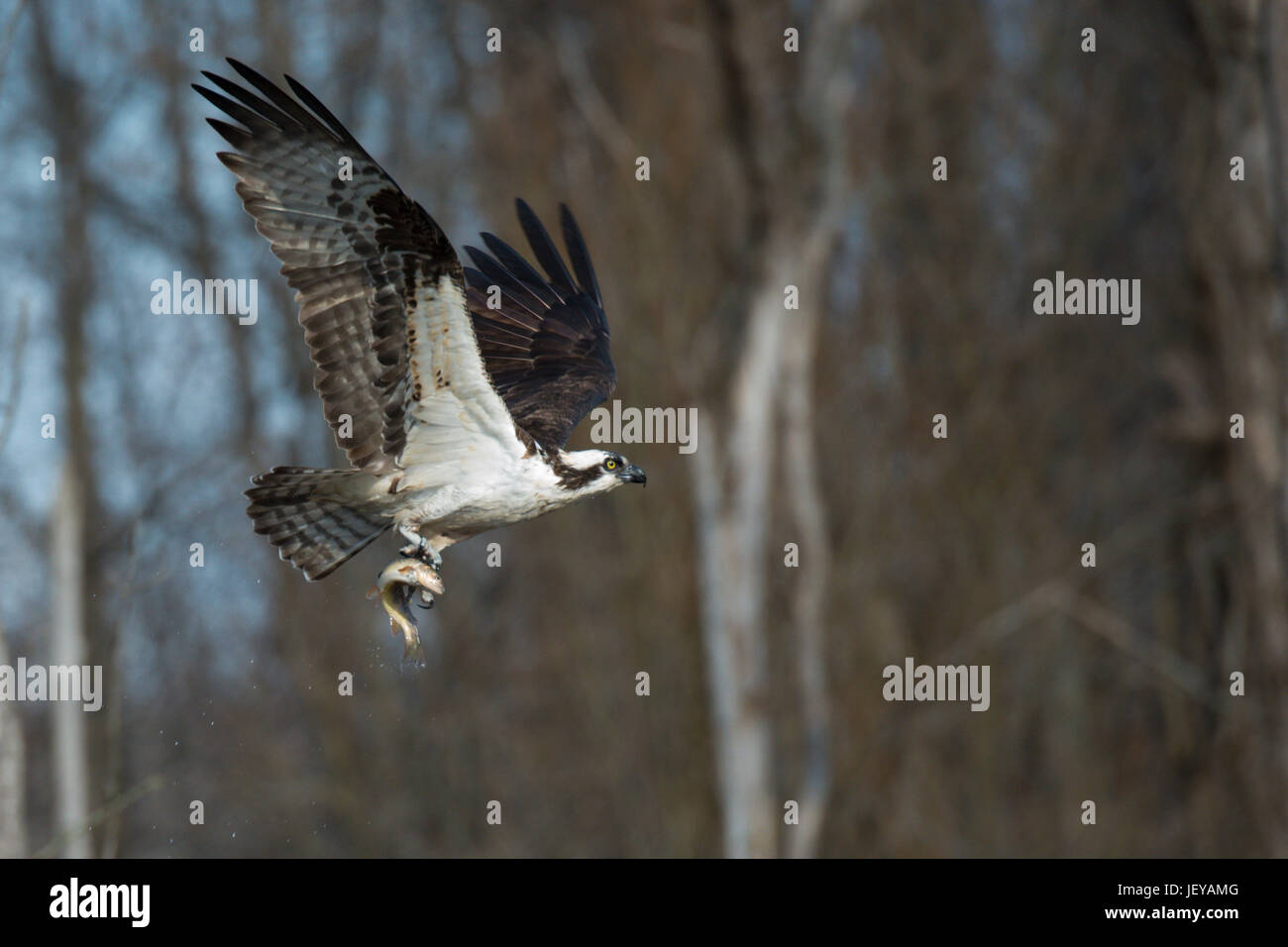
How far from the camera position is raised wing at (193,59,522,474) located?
15.8ft

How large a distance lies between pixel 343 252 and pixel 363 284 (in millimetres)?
138

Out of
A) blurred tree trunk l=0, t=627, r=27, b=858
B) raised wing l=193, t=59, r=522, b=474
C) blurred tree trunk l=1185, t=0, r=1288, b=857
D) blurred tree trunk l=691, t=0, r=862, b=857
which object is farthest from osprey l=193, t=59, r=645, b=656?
blurred tree trunk l=1185, t=0, r=1288, b=857

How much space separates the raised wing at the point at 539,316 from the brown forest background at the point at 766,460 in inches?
241

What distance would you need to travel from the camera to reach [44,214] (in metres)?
18.1

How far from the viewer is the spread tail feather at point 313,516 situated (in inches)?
206

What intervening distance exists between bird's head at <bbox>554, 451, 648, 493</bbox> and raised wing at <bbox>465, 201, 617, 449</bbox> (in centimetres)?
146

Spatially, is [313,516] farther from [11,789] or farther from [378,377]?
[11,789]

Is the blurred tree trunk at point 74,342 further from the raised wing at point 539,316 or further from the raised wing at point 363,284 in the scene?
the raised wing at point 363,284

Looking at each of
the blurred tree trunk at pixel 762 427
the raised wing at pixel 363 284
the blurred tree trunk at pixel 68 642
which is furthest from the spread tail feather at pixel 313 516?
the blurred tree trunk at pixel 762 427

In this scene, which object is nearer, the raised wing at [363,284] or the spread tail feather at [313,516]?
the raised wing at [363,284]

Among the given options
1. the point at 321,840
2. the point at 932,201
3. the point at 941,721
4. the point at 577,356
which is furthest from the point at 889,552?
the point at 577,356

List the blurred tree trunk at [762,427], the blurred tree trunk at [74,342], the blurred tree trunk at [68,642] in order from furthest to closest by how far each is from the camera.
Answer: the blurred tree trunk at [762,427] → the blurred tree trunk at [74,342] → the blurred tree trunk at [68,642]

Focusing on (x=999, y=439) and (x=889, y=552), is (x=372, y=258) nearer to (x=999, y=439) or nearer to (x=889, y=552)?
(x=889, y=552)

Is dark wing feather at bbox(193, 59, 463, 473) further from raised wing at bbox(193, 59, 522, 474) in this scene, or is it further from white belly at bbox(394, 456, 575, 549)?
white belly at bbox(394, 456, 575, 549)
